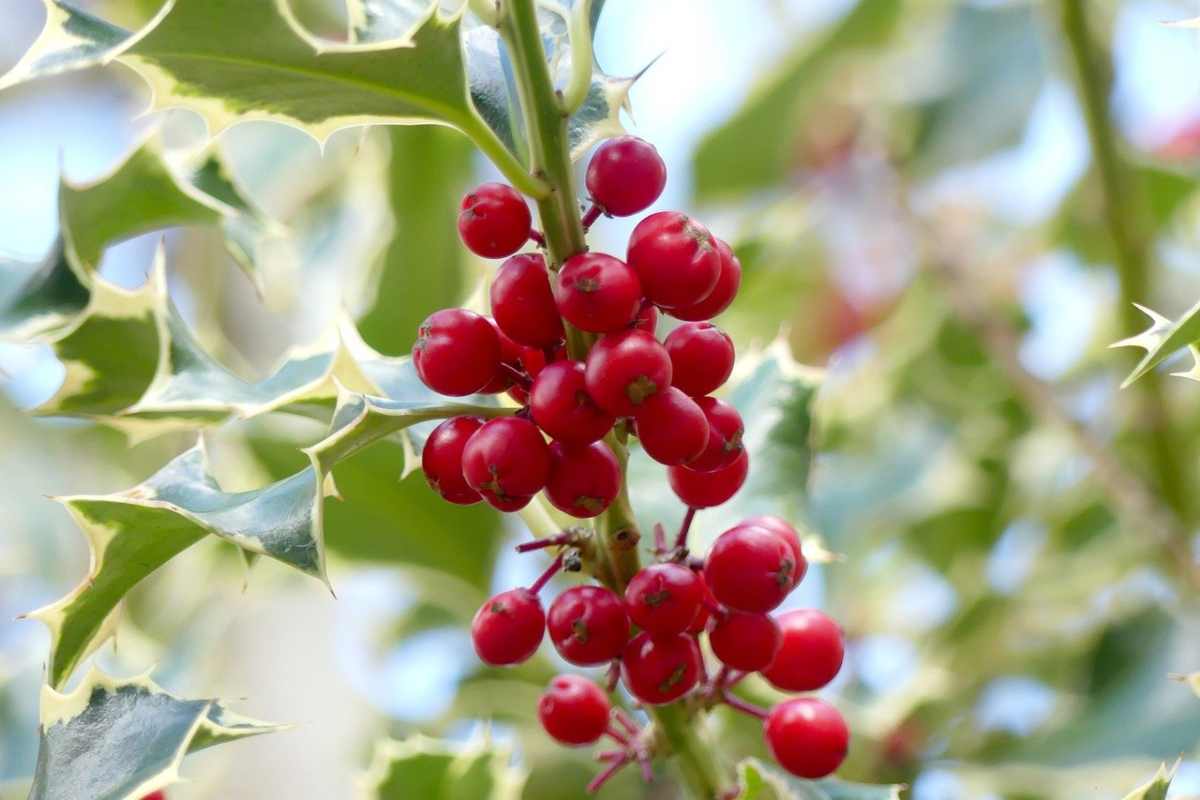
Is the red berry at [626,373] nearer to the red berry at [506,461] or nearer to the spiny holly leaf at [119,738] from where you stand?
the red berry at [506,461]

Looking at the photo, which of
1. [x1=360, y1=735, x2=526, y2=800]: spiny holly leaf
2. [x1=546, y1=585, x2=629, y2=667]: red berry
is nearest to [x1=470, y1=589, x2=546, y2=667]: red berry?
[x1=546, y1=585, x2=629, y2=667]: red berry

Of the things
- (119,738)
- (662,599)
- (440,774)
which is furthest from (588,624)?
(440,774)

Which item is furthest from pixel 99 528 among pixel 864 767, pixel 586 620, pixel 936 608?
pixel 936 608

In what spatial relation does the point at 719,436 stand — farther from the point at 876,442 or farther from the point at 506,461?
the point at 876,442

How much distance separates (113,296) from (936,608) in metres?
1.10

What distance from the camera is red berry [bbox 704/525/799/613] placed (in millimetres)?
613

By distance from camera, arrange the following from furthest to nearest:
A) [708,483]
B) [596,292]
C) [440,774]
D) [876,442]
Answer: [876,442], [440,774], [708,483], [596,292]

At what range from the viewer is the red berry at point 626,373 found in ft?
1.78

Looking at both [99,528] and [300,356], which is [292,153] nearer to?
[300,356]

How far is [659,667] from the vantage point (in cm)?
62

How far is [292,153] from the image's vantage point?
1702mm

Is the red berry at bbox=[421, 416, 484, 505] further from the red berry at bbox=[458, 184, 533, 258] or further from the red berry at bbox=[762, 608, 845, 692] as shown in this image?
the red berry at bbox=[762, 608, 845, 692]

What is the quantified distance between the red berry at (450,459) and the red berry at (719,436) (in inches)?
4.6

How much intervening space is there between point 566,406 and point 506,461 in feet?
0.13
